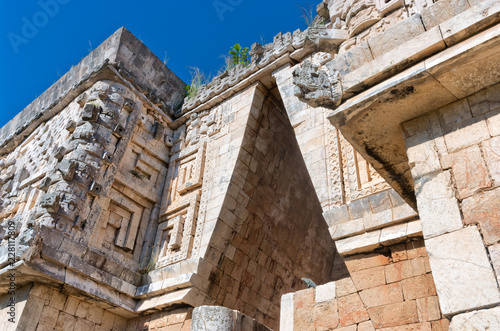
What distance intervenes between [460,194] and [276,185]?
6048 millimetres

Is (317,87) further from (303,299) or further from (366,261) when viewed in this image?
(303,299)

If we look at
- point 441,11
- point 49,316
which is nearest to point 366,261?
point 441,11

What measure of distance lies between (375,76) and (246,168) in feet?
16.8

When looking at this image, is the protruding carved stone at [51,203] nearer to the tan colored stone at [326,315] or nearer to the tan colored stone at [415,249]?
the tan colored stone at [326,315]

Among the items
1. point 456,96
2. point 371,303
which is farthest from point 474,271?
point 371,303

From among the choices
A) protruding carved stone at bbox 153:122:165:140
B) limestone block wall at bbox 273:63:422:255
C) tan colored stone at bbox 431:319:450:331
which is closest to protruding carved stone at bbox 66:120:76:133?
protruding carved stone at bbox 153:122:165:140

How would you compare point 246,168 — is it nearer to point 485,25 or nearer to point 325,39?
point 325,39

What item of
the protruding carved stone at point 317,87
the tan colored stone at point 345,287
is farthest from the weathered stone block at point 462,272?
the tan colored stone at point 345,287

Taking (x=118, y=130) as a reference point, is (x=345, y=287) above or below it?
below

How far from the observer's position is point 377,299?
15.2 feet

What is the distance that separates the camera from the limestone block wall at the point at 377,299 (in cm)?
431

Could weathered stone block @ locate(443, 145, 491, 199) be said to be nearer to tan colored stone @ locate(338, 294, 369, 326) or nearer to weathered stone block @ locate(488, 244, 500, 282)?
weathered stone block @ locate(488, 244, 500, 282)

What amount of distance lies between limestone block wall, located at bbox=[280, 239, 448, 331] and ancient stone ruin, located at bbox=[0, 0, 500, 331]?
0.02 metres

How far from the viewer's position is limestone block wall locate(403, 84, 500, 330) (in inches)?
84.5
